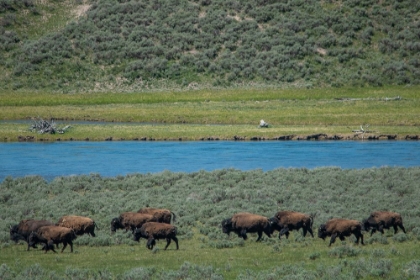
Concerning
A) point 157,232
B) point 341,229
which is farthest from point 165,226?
point 341,229

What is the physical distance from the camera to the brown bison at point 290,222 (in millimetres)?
19547

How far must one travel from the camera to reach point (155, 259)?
57.0 ft

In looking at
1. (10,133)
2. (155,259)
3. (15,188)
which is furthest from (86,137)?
(155,259)

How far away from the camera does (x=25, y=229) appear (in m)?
19.2

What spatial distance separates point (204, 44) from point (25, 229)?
59.4m

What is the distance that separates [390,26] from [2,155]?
169 feet

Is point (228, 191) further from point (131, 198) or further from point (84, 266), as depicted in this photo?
point (84, 266)

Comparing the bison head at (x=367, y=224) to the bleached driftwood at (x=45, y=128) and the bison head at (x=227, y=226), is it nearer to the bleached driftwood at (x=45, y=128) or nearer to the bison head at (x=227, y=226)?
the bison head at (x=227, y=226)

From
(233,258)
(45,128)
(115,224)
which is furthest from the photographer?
(45,128)

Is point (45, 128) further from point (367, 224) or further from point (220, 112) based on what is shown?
point (367, 224)

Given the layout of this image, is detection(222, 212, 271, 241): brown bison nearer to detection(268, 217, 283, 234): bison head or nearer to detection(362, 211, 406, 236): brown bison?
detection(268, 217, 283, 234): bison head

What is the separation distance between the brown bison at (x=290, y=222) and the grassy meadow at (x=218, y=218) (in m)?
0.33

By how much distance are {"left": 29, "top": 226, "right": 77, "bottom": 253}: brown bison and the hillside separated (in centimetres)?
5084

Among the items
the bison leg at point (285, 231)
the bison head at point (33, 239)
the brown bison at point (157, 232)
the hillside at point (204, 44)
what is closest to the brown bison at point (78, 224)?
the bison head at point (33, 239)
